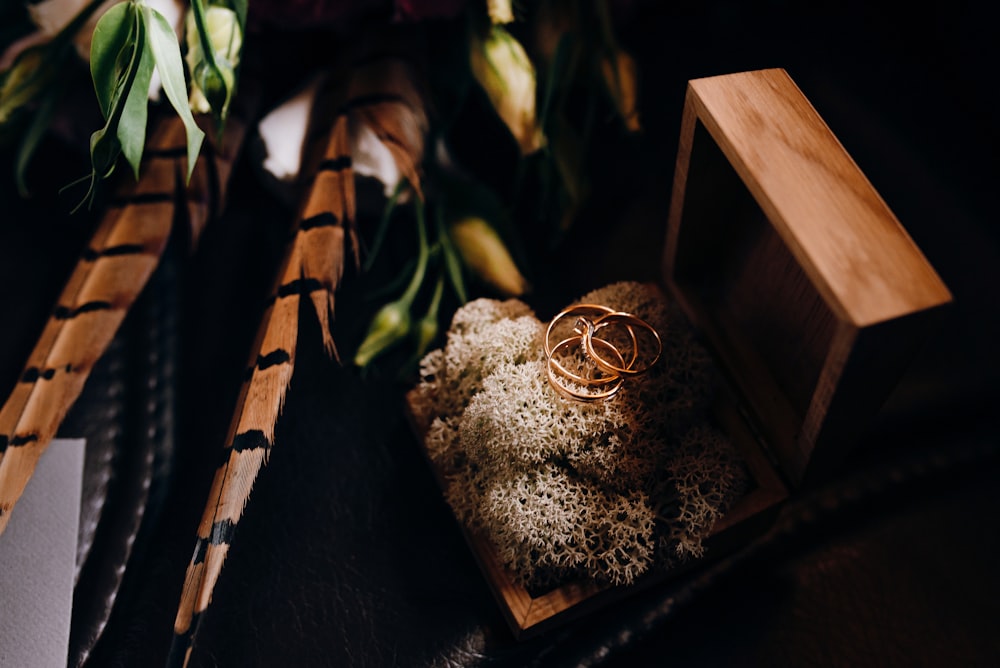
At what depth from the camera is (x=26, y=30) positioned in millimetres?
571

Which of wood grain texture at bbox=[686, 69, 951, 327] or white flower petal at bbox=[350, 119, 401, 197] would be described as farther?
white flower petal at bbox=[350, 119, 401, 197]

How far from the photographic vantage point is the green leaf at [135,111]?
37cm

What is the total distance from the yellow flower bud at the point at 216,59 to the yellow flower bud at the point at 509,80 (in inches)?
5.6

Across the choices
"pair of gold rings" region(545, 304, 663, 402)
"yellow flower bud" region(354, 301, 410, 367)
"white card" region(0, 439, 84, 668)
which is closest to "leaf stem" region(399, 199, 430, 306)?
"yellow flower bud" region(354, 301, 410, 367)

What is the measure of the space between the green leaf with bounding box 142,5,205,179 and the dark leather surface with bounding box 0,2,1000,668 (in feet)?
0.66

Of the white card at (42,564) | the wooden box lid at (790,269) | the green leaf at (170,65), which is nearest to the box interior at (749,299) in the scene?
the wooden box lid at (790,269)

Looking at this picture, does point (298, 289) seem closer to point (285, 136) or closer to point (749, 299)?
point (285, 136)

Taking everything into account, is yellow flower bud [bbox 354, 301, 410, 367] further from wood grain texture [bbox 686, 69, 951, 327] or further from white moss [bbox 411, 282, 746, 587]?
wood grain texture [bbox 686, 69, 951, 327]

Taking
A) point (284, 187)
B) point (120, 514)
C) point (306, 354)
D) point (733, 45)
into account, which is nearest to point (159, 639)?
point (120, 514)

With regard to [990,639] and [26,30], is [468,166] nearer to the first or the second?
[26,30]

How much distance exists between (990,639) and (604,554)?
233 mm

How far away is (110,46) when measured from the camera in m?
0.37

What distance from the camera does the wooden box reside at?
0.33 m

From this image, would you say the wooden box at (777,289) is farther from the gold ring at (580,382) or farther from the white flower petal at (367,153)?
the white flower petal at (367,153)
